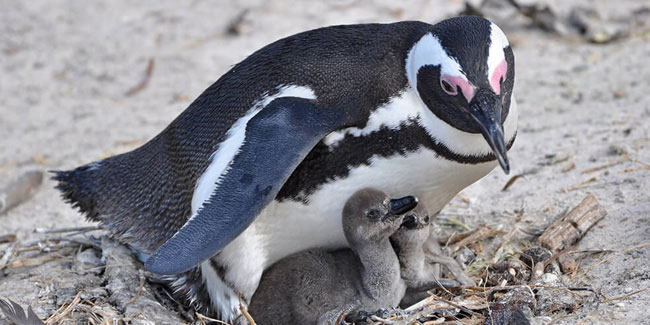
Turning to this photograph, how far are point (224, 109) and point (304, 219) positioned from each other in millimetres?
452

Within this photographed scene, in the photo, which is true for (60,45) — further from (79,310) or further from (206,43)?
(79,310)

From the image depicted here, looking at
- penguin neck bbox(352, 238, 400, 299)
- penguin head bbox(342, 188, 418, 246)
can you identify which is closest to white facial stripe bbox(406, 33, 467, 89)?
penguin head bbox(342, 188, 418, 246)

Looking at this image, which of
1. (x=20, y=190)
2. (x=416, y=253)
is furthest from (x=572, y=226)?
(x=20, y=190)

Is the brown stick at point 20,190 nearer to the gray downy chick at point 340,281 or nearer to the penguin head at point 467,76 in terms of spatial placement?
the gray downy chick at point 340,281

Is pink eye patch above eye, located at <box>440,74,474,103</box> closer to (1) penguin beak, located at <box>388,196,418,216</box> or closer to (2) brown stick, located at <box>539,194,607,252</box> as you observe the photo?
(1) penguin beak, located at <box>388,196,418,216</box>

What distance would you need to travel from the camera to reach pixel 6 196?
13.1 ft

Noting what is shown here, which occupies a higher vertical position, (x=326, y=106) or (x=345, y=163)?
(x=326, y=106)

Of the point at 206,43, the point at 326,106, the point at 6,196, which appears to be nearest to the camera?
the point at 326,106

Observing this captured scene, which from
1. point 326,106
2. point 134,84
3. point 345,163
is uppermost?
point 326,106

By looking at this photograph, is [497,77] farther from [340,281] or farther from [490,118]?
[340,281]

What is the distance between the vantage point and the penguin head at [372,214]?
99.5 inches

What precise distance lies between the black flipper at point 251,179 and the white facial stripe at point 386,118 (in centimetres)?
5

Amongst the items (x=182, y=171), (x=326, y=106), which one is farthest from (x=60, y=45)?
(x=326, y=106)

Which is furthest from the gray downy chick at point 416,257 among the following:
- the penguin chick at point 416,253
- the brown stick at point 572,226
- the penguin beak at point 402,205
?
the brown stick at point 572,226
